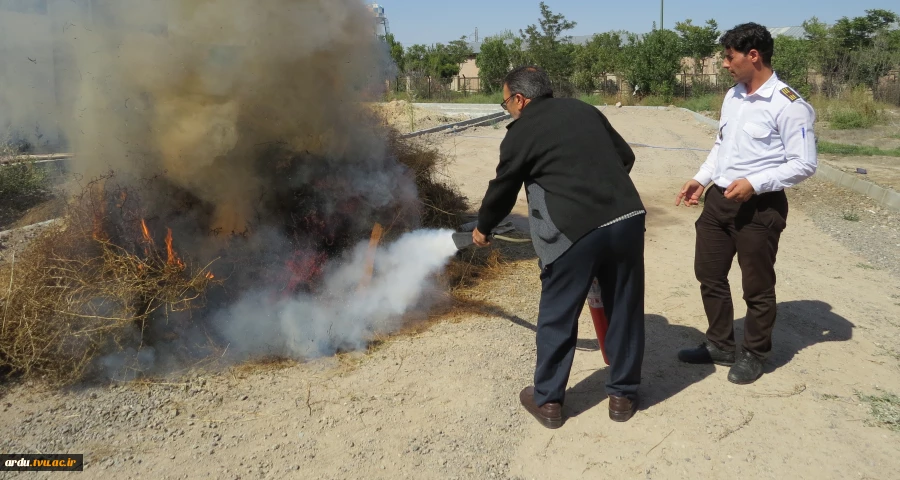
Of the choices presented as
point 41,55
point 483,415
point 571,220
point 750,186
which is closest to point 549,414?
point 483,415

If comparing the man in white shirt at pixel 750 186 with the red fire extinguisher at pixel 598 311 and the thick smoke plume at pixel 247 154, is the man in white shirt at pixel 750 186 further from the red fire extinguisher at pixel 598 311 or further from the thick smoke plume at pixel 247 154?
the thick smoke plume at pixel 247 154

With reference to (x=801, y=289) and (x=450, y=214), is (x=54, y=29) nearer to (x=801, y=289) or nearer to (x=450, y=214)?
(x=450, y=214)

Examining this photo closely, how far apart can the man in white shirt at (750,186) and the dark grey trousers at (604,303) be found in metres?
0.80

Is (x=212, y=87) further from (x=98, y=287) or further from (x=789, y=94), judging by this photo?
(x=789, y=94)

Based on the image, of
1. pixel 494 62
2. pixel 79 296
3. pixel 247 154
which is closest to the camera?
pixel 79 296

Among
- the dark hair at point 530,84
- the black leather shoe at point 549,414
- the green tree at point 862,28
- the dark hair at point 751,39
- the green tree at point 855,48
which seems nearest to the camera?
the dark hair at point 530,84

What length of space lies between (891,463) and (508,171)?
2273 mm

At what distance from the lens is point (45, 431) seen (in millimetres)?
3258

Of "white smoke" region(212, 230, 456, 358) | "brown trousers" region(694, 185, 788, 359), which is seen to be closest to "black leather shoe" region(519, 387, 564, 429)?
"brown trousers" region(694, 185, 788, 359)

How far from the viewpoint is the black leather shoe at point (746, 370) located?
363cm

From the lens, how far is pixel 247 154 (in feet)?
15.3

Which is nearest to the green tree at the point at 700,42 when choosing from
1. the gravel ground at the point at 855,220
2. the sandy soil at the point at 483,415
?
the gravel ground at the point at 855,220

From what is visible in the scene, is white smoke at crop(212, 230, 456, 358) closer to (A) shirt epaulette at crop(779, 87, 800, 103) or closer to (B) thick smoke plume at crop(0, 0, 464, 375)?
(B) thick smoke plume at crop(0, 0, 464, 375)

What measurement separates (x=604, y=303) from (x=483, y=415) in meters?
0.90
